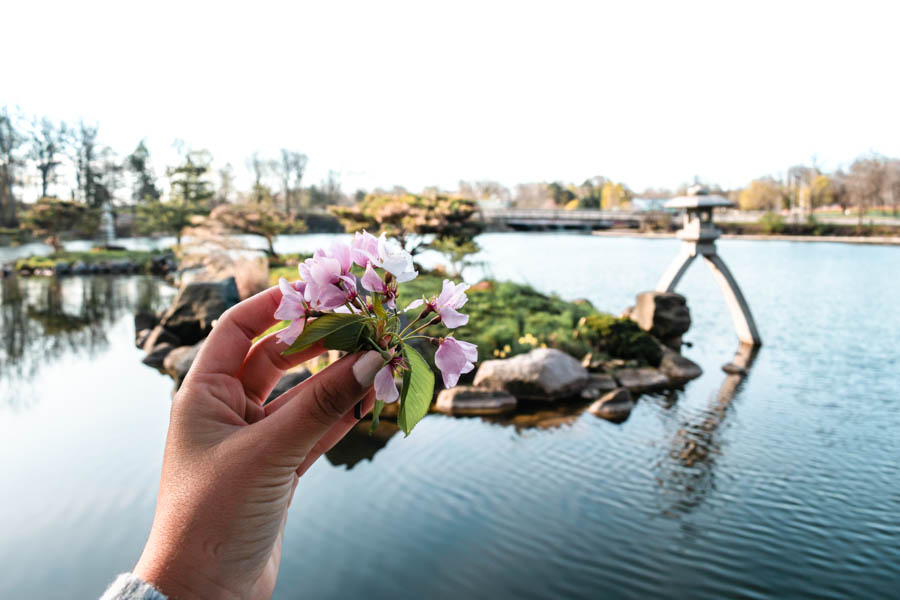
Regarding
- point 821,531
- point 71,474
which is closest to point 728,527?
point 821,531

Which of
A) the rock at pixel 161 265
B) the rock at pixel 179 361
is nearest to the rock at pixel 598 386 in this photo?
the rock at pixel 179 361

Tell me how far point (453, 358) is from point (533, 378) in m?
5.89

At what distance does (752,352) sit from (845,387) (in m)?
1.81

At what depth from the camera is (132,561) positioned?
3650 millimetres

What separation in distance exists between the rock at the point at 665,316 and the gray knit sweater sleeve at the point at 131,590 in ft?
29.4

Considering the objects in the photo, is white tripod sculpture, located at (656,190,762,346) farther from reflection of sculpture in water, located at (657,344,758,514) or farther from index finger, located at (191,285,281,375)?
index finger, located at (191,285,281,375)

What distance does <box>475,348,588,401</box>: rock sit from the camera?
6836 mm

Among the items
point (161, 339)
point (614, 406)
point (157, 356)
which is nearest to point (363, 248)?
point (614, 406)

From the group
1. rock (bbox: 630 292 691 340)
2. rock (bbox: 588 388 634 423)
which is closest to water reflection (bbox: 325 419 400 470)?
rock (bbox: 588 388 634 423)

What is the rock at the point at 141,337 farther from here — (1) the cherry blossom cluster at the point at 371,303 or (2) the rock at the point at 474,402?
(1) the cherry blossom cluster at the point at 371,303

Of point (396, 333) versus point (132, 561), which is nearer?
point (396, 333)

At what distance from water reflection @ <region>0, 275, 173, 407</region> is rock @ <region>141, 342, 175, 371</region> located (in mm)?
1103

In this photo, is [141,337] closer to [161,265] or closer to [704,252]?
[704,252]

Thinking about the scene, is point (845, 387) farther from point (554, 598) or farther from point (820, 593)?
point (554, 598)
